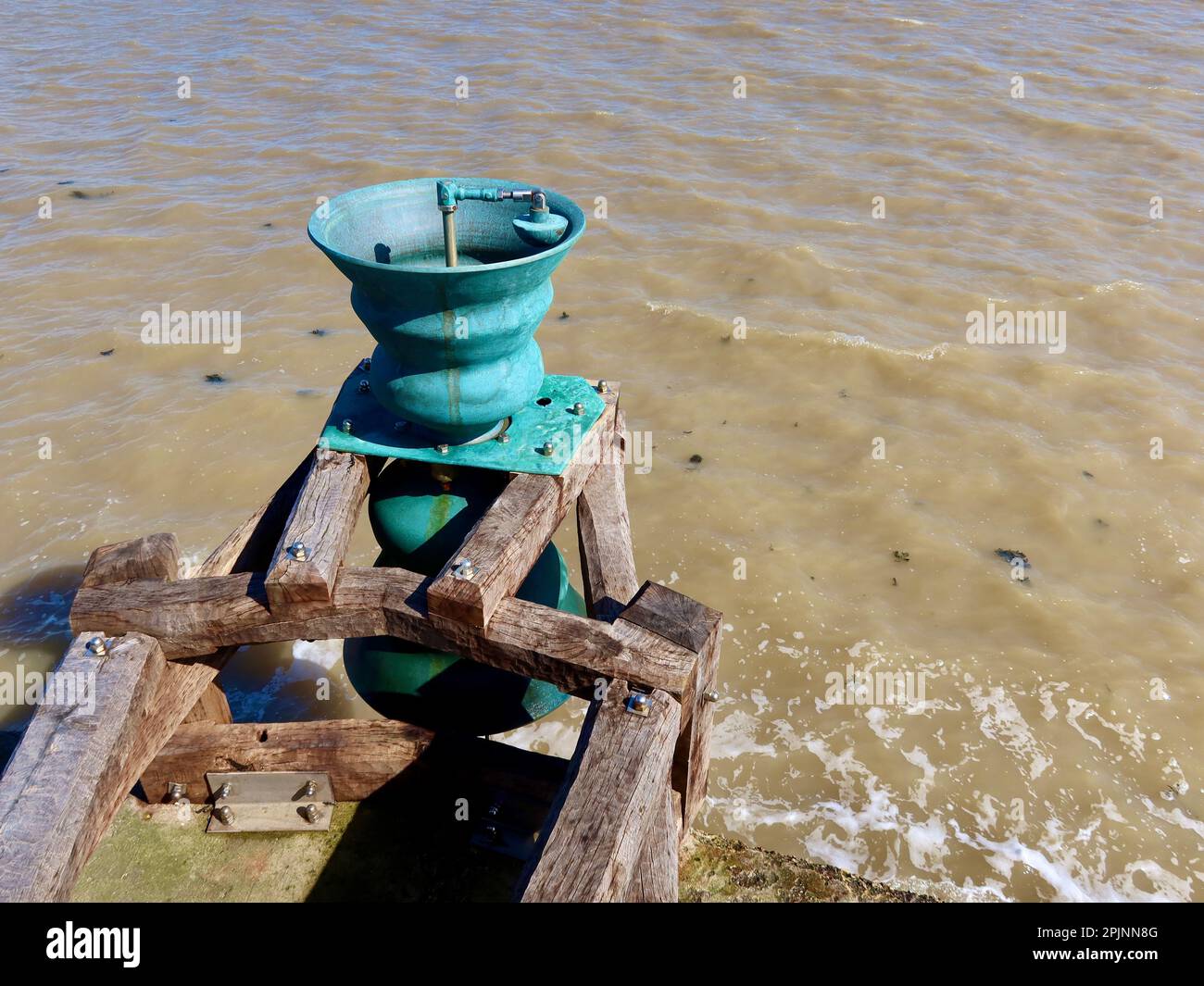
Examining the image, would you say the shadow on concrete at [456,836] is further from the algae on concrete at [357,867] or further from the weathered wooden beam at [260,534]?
the weathered wooden beam at [260,534]

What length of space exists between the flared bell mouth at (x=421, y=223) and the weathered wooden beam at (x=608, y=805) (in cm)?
133

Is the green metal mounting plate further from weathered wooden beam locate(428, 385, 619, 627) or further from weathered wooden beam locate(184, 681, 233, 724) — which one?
weathered wooden beam locate(184, 681, 233, 724)

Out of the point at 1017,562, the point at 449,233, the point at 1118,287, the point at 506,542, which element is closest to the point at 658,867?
A: the point at 506,542

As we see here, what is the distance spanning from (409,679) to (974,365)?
216 inches

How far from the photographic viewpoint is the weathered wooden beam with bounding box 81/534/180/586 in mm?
2477

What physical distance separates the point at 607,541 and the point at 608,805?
1176 millimetres

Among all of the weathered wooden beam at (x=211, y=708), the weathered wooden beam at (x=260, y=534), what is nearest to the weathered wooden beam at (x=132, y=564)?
the weathered wooden beam at (x=260, y=534)

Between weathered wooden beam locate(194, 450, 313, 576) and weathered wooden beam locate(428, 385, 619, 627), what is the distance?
779 millimetres

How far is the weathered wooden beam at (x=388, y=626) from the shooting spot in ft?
7.27

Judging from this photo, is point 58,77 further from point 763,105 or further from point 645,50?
point 763,105

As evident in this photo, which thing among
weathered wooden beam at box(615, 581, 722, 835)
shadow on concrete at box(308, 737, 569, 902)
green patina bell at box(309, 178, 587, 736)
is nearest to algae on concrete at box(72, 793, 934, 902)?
shadow on concrete at box(308, 737, 569, 902)

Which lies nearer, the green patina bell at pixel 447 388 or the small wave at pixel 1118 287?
the green patina bell at pixel 447 388

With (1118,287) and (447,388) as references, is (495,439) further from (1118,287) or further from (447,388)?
(1118,287)
